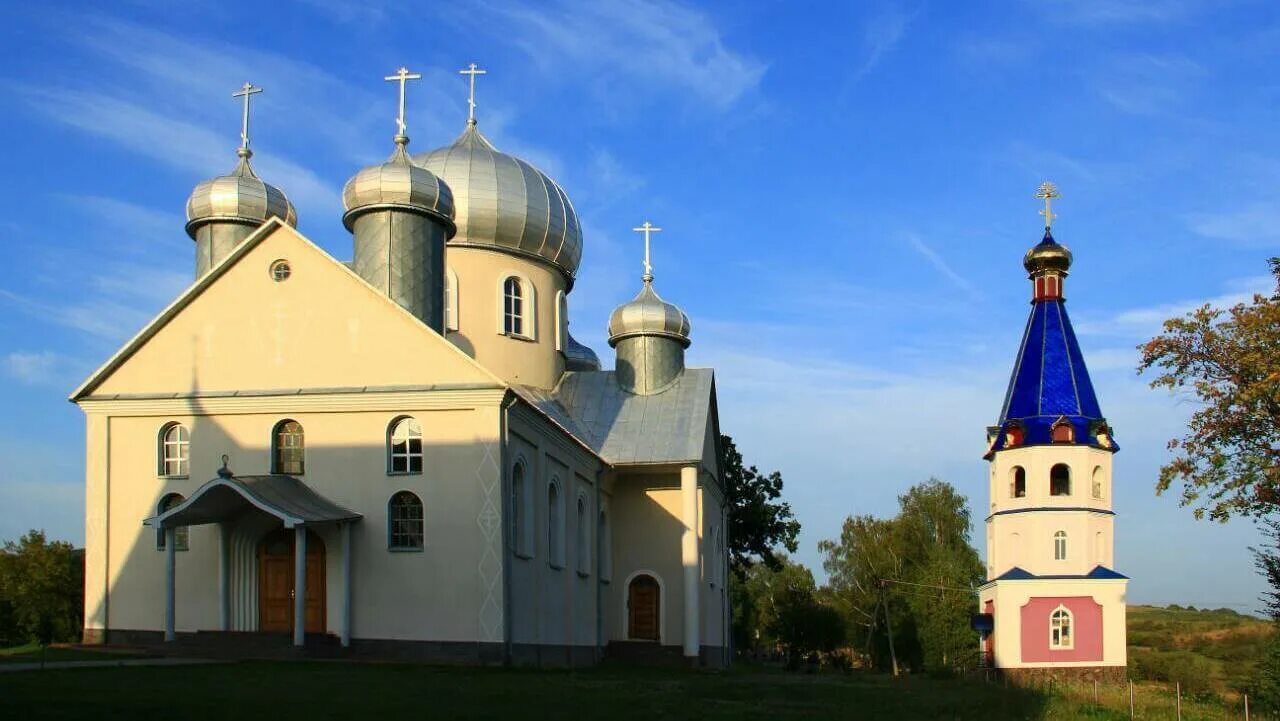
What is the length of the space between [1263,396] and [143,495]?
19.2 m

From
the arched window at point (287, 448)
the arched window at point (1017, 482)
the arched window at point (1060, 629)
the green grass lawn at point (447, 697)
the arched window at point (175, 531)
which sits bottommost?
the arched window at point (1060, 629)

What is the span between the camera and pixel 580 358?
42312 mm

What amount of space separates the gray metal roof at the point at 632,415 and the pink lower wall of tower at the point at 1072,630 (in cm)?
940

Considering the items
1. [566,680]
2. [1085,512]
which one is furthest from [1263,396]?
[1085,512]

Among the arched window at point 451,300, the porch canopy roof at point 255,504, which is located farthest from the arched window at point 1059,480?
the porch canopy roof at point 255,504

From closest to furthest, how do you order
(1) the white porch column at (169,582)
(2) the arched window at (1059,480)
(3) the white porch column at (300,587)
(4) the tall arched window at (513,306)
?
1. (3) the white porch column at (300,587)
2. (1) the white porch column at (169,582)
3. (4) the tall arched window at (513,306)
4. (2) the arched window at (1059,480)

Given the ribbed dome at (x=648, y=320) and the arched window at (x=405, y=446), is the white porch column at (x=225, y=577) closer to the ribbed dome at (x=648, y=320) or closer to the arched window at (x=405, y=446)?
the arched window at (x=405, y=446)

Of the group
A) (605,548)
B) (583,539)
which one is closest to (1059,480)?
(605,548)

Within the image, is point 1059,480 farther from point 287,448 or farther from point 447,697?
point 447,697

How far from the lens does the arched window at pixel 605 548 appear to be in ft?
110

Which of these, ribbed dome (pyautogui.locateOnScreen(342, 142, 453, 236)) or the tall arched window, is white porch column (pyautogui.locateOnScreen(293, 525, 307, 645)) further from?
the tall arched window

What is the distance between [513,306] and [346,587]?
11.6m

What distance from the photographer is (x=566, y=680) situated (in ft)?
67.8

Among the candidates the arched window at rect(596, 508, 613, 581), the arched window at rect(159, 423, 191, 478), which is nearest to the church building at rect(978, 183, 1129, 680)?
the arched window at rect(596, 508, 613, 581)
